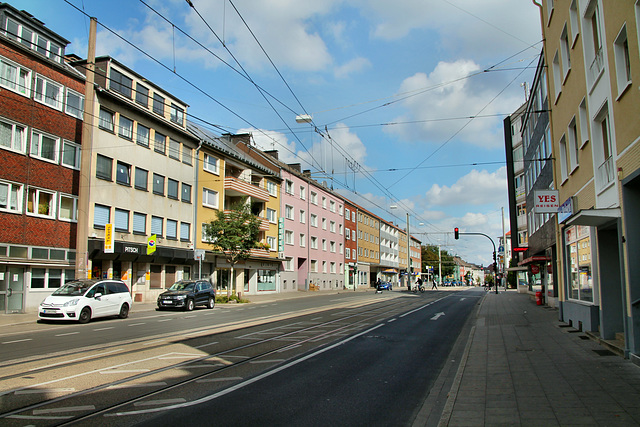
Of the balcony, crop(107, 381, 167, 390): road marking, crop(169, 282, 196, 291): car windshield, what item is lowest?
crop(107, 381, 167, 390): road marking

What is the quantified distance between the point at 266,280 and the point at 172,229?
598 inches

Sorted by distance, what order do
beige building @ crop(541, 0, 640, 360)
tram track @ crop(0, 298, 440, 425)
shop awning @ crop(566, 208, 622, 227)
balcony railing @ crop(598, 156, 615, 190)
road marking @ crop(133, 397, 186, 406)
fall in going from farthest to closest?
balcony railing @ crop(598, 156, 615, 190) → shop awning @ crop(566, 208, 622, 227) → beige building @ crop(541, 0, 640, 360) → road marking @ crop(133, 397, 186, 406) → tram track @ crop(0, 298, 440, 425)

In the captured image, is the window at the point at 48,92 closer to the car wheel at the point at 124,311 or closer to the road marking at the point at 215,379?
the car wheel at the point at 124,311

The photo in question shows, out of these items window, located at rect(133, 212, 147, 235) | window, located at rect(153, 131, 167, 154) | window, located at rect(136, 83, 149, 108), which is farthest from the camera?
window, located at rect(153, 131, 167, 154)

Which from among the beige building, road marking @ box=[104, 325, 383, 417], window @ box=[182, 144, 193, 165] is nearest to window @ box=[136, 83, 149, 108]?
window @ box=[182, 144, 193, 165]

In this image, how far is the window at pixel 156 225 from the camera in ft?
98.9

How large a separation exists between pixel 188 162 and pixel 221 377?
92.3ft

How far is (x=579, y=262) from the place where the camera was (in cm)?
1395

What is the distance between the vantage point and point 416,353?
1105cm

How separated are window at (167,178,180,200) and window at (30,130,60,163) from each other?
30.3 feet

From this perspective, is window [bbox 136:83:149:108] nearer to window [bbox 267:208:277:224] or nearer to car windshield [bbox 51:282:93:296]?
car windshield [bbox 51:282:93:296]

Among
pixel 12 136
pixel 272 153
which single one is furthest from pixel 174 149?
pixel 272 153

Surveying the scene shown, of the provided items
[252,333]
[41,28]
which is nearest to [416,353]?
[252,333]

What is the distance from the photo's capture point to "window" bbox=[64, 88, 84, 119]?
2384cm
